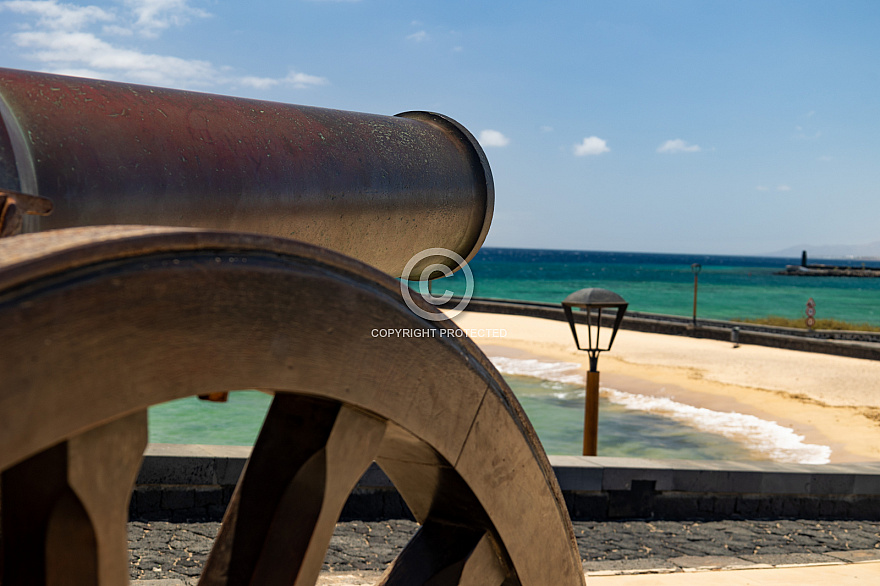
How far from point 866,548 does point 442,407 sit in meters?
6.29

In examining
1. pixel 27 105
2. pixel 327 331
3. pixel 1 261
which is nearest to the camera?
pixel 1 261

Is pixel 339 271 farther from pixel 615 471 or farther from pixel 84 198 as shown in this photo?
pixel 615 471

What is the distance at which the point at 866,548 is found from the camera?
20.0ft

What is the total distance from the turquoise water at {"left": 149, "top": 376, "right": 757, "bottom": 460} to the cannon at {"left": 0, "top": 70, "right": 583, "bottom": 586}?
10341 mm

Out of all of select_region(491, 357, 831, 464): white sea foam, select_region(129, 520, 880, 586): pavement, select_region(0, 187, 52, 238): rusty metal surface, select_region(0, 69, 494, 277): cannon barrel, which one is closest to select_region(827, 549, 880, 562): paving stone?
select_region(129, 520, 880, 586): pavement

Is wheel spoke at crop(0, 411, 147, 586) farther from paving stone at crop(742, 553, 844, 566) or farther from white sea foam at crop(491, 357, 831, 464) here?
white sea foam at crop(491, 357, 831, 464)

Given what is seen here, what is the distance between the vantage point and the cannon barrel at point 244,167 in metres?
1.40

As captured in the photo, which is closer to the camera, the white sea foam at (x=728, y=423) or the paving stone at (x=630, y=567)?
the paving stone at (x=630, y=567)

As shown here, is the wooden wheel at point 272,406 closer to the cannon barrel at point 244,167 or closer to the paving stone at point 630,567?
the cannon barrel at point 244,167

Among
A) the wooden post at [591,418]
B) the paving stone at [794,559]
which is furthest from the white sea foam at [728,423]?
the paving stone at [794,559]

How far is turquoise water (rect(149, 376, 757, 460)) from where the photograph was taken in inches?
514

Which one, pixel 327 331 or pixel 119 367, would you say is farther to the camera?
pixel 327 331

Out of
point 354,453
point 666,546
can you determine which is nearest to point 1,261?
point 354,453

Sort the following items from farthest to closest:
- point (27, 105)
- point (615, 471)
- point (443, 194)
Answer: point (615, 471)
point (443, 194)
point (27, 105)
